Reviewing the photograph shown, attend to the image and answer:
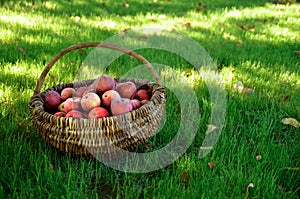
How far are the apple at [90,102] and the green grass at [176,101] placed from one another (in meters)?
0.29

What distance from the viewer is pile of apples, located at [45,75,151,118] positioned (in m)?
1.77

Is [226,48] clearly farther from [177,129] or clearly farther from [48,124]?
[48,124]

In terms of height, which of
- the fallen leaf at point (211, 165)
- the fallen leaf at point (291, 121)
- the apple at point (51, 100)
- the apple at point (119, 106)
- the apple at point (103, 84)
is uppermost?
the apple at point (103, 84)

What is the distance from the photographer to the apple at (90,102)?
6.00ft

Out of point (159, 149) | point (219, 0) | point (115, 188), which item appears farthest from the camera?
point (219, 0)

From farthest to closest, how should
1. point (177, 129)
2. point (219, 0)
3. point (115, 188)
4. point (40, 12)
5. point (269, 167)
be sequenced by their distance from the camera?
point (219, 0)
point (40, 12)
point (177, 129)
point (269, 167)
point (115, 188)

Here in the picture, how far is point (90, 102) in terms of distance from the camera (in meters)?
1.83

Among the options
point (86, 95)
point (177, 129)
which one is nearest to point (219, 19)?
point (177, 129)

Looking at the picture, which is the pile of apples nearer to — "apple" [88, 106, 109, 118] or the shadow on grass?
"apple" [88, 106, 109, 118]

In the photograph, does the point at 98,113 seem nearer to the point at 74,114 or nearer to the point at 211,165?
the point at 74,114

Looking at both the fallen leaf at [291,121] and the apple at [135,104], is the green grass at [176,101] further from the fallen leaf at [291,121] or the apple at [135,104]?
the apple at [135,104]

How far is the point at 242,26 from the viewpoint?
4.41 meters

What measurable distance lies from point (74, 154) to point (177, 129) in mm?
670

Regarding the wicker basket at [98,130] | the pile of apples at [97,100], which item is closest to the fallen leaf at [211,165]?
the wicker basket at [98,130]
